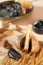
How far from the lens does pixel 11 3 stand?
1121 millimetres

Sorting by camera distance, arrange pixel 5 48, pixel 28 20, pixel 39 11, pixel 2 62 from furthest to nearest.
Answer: pixel 39 11
pixel 28 20
pixel 5 48
pixel 2 62

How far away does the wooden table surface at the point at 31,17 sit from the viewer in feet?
3.42

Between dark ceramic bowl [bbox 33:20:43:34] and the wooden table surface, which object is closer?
dark ceramic bowl [bbox 33:20:43:34]

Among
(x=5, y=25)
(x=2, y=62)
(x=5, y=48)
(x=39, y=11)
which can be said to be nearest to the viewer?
(x=2, y=62)

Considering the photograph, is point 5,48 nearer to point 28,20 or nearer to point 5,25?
point 5,25

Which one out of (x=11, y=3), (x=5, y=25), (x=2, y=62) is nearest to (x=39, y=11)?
(x=11, y=3)

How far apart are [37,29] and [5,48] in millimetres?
176

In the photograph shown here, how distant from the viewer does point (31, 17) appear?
111cm

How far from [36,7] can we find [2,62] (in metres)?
0.62

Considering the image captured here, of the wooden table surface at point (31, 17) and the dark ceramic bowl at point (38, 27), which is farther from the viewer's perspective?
the wooden table surface at point (31, 17)

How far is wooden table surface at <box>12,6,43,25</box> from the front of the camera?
3.42ft

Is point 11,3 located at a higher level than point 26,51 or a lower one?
higher

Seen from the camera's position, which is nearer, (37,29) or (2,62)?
(2,62)

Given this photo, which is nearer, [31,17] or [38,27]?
[38,27]
